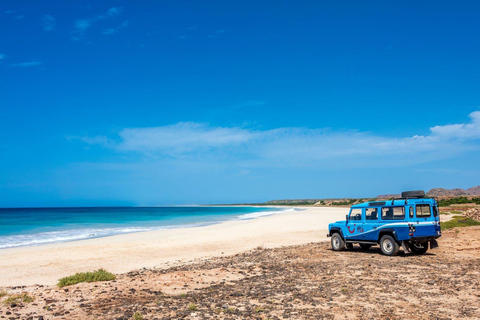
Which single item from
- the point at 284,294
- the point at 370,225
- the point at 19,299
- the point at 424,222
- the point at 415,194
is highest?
the point at 415,194

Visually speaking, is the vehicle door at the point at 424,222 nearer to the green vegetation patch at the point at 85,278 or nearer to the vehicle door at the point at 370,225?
the vehicle door at the point at 370,225

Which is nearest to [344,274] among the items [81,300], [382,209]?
[382,209]

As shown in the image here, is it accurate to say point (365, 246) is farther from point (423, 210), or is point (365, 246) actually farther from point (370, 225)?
point (423, 210)

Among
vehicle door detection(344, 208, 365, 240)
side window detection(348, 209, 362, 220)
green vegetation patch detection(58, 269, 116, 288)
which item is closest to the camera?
green vegetation patch detection(58, 269, 116, 288)

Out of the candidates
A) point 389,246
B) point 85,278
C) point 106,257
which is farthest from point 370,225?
point 106,257

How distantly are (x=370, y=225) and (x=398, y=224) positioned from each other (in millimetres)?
1417

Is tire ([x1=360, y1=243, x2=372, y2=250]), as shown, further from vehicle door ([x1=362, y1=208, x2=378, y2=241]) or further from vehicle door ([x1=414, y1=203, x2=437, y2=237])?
vehicle door ([x1=414, y1=203, x2=437, y2=237])

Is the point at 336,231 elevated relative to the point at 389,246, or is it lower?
elevated

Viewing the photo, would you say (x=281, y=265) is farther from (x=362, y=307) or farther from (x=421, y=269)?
(x=362, y=307)

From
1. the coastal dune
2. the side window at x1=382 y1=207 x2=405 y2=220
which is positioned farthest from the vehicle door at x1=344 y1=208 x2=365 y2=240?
the coastal dune

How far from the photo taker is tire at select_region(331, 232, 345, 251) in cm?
1884

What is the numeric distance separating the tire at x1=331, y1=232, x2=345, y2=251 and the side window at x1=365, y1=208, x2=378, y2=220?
2.12 meters

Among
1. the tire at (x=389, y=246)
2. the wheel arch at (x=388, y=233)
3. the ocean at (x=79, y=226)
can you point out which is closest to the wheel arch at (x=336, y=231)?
the wheel arch at (x=388, y=233)

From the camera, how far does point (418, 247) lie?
54.0ft
